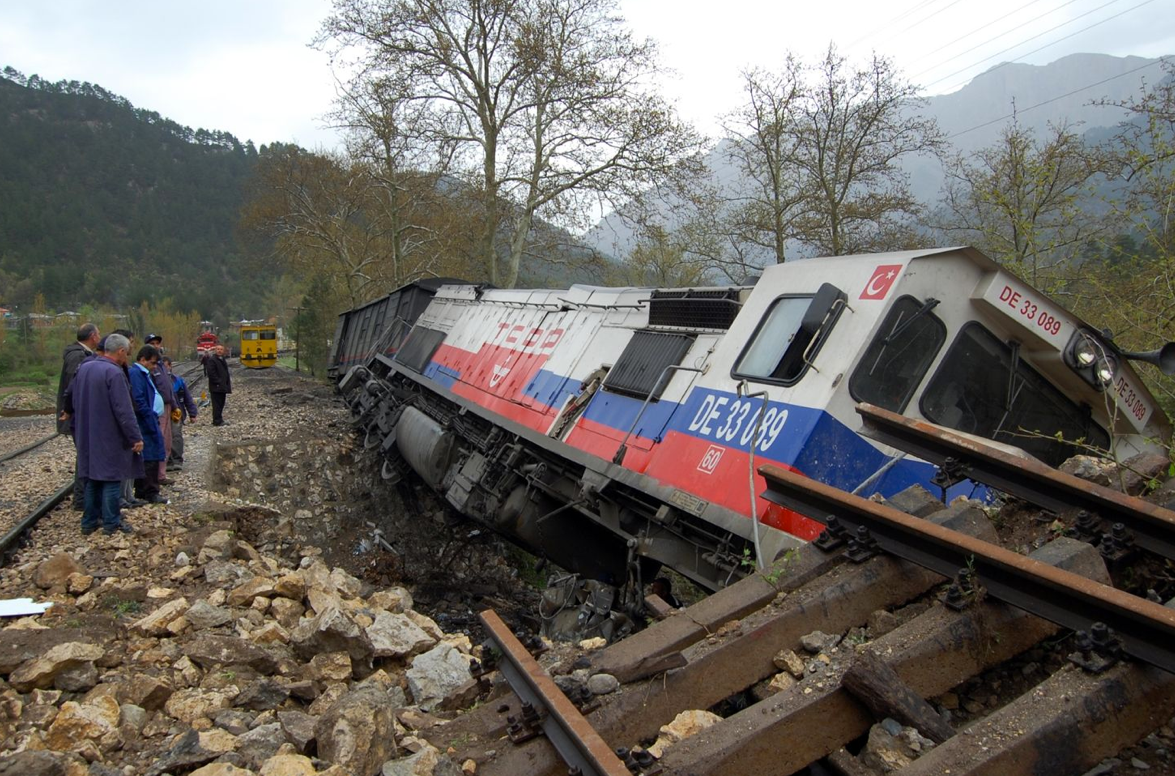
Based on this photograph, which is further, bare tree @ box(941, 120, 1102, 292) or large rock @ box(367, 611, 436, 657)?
bare tree @ box(941, 120, 1102, 292)

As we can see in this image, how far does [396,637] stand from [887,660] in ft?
10.1

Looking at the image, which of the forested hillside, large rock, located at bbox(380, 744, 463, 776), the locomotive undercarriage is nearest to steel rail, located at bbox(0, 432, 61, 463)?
the locomotive undercarriage

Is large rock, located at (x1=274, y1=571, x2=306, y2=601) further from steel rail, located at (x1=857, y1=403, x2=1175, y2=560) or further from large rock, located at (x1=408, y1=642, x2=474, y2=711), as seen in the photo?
steel rail, located at (x1=857, y1=403, x2=1175, y2=560)

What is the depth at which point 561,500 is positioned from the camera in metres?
6.97

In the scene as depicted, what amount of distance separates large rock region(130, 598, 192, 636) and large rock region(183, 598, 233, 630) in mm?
51

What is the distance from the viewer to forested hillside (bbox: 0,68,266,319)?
76312mm

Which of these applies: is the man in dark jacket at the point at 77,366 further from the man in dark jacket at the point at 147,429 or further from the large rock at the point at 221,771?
the large rock at the point at 221,771

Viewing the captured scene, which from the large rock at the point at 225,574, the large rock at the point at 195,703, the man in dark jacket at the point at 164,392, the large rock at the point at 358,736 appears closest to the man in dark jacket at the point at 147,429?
the man in dark jacket at the point at 164,392

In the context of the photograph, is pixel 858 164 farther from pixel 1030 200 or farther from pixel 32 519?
pixel 32 519

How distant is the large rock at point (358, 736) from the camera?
3026 millimetres

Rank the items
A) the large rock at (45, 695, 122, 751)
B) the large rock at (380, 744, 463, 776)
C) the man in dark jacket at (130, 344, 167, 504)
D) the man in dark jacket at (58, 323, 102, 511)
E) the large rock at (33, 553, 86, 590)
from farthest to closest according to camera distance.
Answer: the man in dark jacket at (130, 344, 167, 504)
the man in dark jacket at (58, 323, 102, 511)
the large rock at (33, 553, 86, 590)
the large rock at (45, 695, 122, 751)
the large rock at (380, 744, 463, 776)

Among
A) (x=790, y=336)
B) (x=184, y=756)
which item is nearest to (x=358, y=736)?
(x=184, y=756)

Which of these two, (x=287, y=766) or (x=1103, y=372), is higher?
(x=1103, y=372)

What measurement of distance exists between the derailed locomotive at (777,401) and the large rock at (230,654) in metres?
2.38
